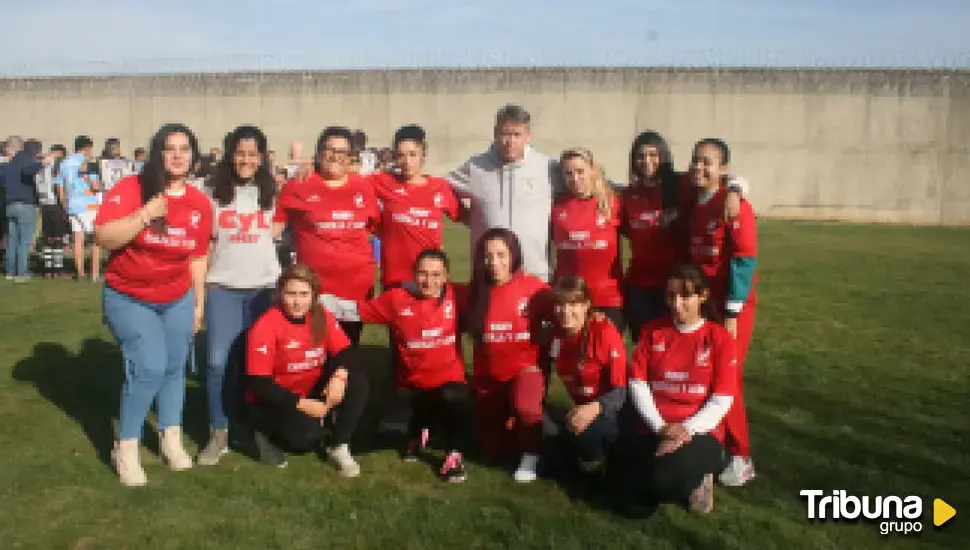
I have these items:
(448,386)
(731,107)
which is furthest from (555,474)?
(731,107)

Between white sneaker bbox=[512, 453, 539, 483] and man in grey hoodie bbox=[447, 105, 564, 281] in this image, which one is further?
man in grey hoodie bbox=[447, 105, 564, 281]

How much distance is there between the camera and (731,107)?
2445 centimetres

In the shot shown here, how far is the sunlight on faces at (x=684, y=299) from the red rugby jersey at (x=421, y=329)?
142 cm

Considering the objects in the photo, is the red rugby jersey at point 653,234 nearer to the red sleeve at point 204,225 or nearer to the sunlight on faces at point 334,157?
the sunlight on faces at point 334,157

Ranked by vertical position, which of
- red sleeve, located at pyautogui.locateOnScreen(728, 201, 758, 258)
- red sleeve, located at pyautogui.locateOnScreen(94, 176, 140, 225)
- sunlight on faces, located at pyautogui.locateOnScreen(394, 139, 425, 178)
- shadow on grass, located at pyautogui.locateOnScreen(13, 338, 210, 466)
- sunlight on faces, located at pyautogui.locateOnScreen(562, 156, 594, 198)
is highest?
sunlight on faces, located at pyautogui.locateOnScreen(394, 139, 425, 178)

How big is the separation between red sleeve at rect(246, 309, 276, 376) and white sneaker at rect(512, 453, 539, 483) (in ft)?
5.23

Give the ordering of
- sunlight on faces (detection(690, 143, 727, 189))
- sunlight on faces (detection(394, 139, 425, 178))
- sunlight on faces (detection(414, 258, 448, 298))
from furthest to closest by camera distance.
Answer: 1. sunlight on faces (detection(394, 139, 425, 178))
2. sunlight on faces (detection(414, 258, 448, 298))
3. sunlight on faces (detection(690, 143, 727, 189))

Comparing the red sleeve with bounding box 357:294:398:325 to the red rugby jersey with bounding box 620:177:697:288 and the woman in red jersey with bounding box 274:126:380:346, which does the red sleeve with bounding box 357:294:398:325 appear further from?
the red rugby jersey with bounding box 620:177:697:288

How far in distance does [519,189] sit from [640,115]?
20.5m

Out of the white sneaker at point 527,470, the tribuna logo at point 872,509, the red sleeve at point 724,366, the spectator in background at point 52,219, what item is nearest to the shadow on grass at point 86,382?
the white sneaker at point 527,470

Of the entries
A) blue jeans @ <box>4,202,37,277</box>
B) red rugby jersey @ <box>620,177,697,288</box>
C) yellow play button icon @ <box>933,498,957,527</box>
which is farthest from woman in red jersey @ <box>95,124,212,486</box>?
blue jeans @ <box>4,202,37,277</box>

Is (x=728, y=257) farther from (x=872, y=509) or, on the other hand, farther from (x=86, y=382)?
(x=86, y=382)

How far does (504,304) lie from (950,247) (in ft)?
50.6

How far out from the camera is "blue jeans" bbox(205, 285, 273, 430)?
16.2 feet
